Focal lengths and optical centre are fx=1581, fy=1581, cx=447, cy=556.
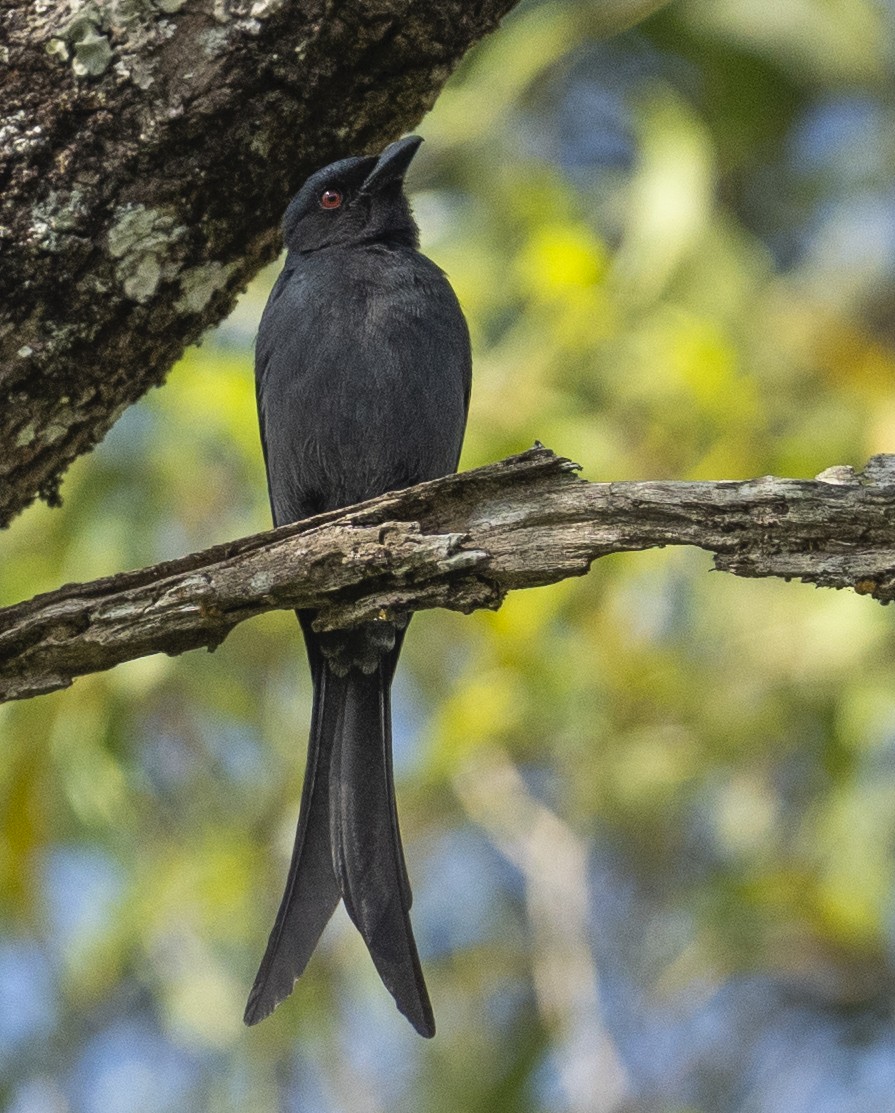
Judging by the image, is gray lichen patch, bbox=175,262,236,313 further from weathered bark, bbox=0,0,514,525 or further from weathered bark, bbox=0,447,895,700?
weathered bark, bbox=0,447,895,700

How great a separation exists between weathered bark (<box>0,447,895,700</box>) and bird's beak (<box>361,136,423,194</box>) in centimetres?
147

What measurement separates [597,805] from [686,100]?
3.70 m

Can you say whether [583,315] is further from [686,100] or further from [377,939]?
[686,100]

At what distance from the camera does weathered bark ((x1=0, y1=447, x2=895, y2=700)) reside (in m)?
2.73

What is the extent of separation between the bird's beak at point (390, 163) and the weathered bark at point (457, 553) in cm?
147

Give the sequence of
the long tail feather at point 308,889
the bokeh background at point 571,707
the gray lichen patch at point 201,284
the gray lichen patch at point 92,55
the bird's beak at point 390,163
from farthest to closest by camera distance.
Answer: the bokeh background at point 571,707 < the bird's beak at point 390,163 < the long tail feather at point 308,889 < the gray lichen patch at point 201,284 < the gray lichen patch at point 92,55

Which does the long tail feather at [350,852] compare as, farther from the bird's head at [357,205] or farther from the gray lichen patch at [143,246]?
the gray lichen patch at [143,246]

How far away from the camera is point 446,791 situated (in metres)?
6.36

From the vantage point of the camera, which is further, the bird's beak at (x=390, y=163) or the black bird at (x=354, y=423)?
the bird's beak at (x=390, y=163)

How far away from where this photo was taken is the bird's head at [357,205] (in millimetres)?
3883

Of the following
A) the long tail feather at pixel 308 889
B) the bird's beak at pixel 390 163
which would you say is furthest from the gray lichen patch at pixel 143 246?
the long tail feather at pixel 308 889

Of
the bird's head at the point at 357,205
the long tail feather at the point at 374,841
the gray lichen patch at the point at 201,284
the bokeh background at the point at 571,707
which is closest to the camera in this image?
the gray lichen patch at the point at 201,284

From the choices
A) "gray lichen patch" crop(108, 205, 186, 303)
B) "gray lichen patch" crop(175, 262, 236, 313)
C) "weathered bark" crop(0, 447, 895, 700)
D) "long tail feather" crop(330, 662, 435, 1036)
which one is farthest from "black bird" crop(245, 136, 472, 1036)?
"weathered bark" crop(0, 447, 895, 700)

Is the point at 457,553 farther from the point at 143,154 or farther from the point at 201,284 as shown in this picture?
the point at 143,154
